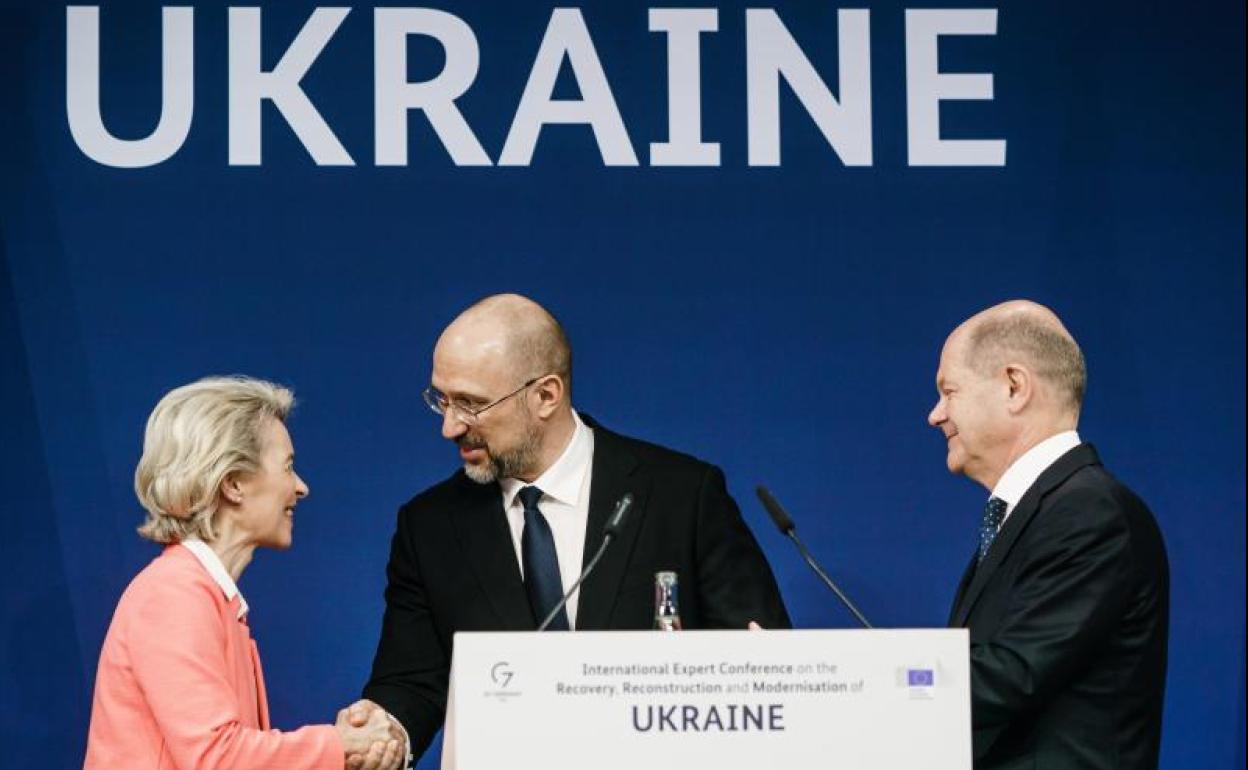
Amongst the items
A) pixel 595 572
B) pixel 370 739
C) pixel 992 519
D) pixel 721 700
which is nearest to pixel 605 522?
pixel 595 572

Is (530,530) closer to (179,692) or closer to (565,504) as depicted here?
(565,504)

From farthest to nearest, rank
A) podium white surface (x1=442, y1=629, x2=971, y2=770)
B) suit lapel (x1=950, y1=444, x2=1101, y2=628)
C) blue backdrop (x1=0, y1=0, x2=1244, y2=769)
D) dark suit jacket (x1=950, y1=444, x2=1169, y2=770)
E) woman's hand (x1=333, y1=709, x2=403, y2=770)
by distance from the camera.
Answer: blue backdrop (x1=0, y1=0, x2=1244, y2=769), woman's hand (x1=333, y1=709, x2=403, y2=770), suit lapel (x1=950, y1=444, x2=1101, y2=628), dark suit jacket (x1=950, y1=444, x2=1169, y2=770), podium white surface (x1=442, y1=629, x2=971, y2=770)

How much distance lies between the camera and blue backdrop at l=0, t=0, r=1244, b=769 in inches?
163

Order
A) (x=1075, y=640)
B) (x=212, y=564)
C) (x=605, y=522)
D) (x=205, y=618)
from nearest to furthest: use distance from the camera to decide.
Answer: (x=1075, y=640), (x=205, y=618), (x=212, y=564), (x=605, y=522)

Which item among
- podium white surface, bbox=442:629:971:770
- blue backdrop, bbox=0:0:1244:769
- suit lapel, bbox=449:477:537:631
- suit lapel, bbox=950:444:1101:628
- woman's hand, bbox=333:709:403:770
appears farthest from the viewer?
blue backdrop, bbox=0:0:1244:769

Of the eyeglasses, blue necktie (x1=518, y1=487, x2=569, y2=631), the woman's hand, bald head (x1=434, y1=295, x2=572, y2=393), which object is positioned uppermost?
bald head (x1=434, y1=295, x2=572, y2=393)

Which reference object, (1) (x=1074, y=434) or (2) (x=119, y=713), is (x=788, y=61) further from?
(2) (x=119, y=713)

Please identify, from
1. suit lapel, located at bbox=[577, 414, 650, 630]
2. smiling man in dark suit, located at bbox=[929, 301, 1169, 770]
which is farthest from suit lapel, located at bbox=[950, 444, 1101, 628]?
suit lapel, located at bbox=[577, 414, 650, 630]

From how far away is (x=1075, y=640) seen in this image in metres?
2.87

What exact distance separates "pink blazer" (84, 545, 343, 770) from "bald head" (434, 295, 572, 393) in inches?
28.5

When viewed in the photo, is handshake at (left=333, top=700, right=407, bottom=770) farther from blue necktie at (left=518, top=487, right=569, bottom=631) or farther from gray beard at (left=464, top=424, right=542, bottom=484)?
gray beard at (left=464, top=424, right=542, bottom=484)

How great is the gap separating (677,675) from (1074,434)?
40.7 inches

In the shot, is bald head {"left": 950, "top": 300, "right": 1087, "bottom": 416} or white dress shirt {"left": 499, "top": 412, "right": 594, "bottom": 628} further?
white dress shirt {"left": 499, "top": 412, "right": 594, "bottom": 628}

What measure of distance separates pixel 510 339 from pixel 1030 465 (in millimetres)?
1027
